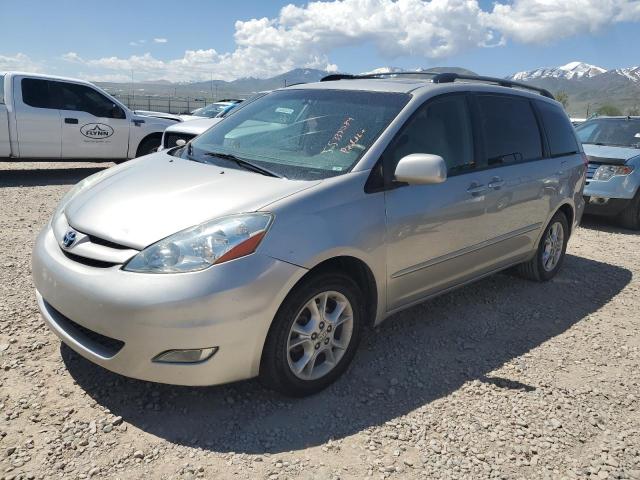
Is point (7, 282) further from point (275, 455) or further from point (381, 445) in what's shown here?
point (381, 445)

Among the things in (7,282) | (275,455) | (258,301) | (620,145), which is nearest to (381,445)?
(275,455)

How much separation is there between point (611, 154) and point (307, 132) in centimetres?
629

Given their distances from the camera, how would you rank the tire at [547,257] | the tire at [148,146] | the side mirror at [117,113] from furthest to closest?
the tire at [148,146]
the side mirror at [117,113]
the tire at [547,257]

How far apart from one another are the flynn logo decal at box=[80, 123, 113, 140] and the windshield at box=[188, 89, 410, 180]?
6455mm

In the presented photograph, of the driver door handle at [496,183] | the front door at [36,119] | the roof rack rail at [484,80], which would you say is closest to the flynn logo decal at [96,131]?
the front door at [36,119]

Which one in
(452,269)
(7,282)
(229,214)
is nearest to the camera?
(229,214)

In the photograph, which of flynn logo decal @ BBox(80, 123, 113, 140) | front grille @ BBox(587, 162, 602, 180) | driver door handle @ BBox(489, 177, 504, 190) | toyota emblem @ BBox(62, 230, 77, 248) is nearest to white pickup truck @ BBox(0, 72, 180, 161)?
flynn logo decal @ BBox(80, 123, 113, 140)

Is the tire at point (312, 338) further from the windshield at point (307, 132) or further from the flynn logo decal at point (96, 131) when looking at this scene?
the flynn logo decal at point (96, 131)

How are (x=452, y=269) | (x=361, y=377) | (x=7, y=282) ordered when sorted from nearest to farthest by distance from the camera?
(x=361, y=377) < (x=452, y=269) < (x=7, y=282)

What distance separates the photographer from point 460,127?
3816 mm

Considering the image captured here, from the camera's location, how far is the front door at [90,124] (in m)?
9.31

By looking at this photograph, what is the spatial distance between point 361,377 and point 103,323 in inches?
59.9

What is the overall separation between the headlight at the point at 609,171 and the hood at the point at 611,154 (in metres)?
0.07

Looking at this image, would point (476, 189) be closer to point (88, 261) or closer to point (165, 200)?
point (165, 200)
